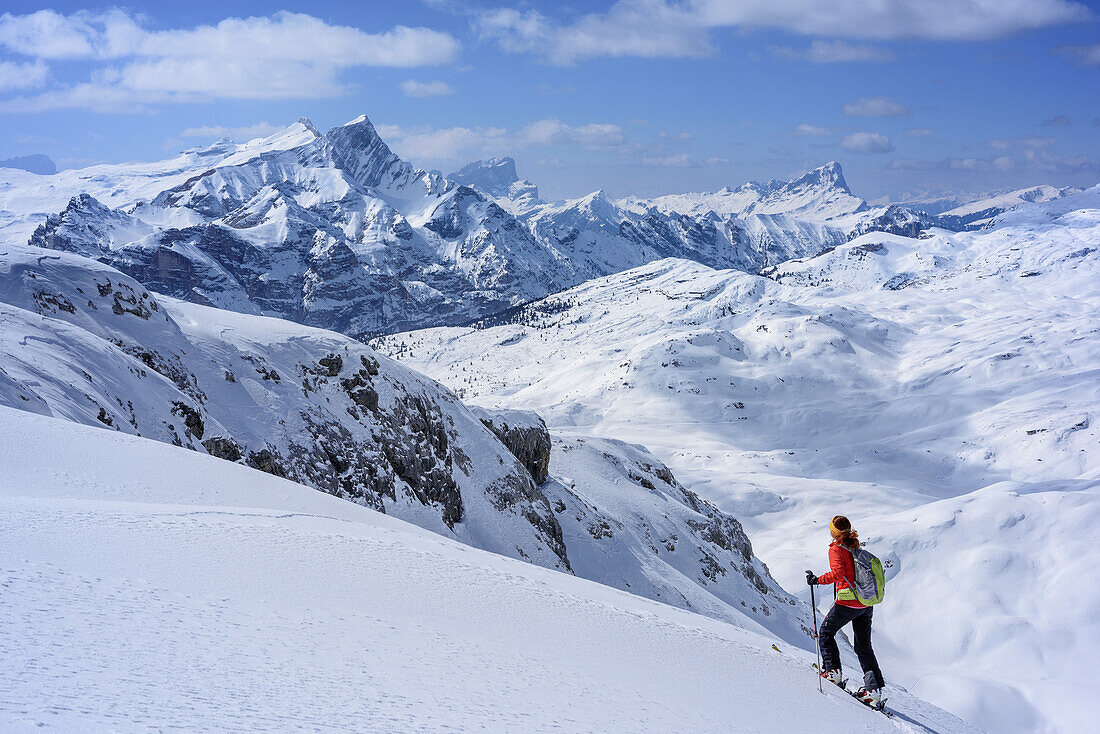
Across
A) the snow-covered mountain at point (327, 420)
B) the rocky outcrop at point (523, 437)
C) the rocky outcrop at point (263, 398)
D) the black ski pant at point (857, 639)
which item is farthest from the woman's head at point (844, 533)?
the rocky outcrop at point (523, 437)

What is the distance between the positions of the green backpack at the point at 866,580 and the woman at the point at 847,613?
Answer: 0.06 meters

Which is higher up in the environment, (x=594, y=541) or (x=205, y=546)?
(x=205, y=546)

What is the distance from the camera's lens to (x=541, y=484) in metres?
47.2

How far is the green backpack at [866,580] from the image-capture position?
11.0 m

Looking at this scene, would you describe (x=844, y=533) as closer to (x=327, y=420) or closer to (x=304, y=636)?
(x=304, y=636)

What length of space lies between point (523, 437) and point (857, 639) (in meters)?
36.9

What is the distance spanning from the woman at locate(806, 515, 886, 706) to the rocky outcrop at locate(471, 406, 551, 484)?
116 feet

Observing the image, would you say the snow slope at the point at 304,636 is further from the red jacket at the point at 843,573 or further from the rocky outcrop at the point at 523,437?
the rocky outcrop at the point at 523,437

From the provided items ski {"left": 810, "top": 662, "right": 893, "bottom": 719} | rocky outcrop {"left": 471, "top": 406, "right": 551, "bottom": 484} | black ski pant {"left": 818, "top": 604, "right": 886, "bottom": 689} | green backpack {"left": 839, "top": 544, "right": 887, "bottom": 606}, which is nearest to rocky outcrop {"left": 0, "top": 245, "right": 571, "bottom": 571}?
Result: rocky outcrop {"left": 471, "top": 406, "right": 551, "bottom": 484}

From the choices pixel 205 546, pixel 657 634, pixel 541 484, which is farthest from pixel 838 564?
pixel 541 484

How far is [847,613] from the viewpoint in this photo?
11422 mm

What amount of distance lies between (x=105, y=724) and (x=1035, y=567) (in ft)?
389

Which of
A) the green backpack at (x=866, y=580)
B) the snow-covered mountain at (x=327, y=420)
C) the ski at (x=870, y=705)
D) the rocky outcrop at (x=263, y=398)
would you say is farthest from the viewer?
the snow-covered mountain at (x=327, y=420)

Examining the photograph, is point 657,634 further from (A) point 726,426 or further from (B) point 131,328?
(A) point 726,426
